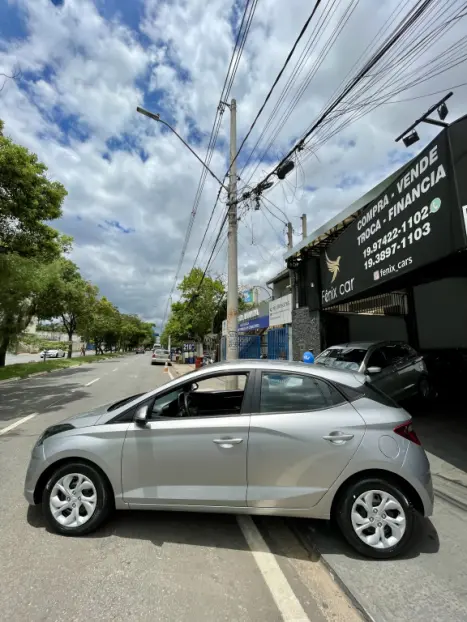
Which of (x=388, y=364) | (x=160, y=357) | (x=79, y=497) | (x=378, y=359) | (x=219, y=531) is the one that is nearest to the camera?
(x=79, y=497)

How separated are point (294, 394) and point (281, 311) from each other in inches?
452

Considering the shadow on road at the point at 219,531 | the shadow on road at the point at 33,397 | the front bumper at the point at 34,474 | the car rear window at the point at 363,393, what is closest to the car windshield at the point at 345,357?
the car rear window at the point at 363,393

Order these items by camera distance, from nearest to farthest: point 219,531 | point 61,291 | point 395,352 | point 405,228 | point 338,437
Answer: point 338,437
point 219,531
point 405,228
point 395,352
point 61,291

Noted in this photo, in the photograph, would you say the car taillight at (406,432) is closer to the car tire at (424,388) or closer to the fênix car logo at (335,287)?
the fênix car logo at (335,287)

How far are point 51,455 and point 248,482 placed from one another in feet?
5.96

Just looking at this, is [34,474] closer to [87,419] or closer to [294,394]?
[87,419]

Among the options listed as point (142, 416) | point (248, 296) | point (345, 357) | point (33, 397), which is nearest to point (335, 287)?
point (345, 357)

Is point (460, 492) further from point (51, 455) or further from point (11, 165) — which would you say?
point (11, 165)

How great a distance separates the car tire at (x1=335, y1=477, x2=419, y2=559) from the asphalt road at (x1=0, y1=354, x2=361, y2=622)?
0.39 metres

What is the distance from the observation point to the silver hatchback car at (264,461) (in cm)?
314

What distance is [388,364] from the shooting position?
7.96m

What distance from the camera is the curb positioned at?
2.47 m

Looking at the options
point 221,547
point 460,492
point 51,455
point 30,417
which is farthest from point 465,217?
point 30,417

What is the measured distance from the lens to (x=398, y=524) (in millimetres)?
3086
